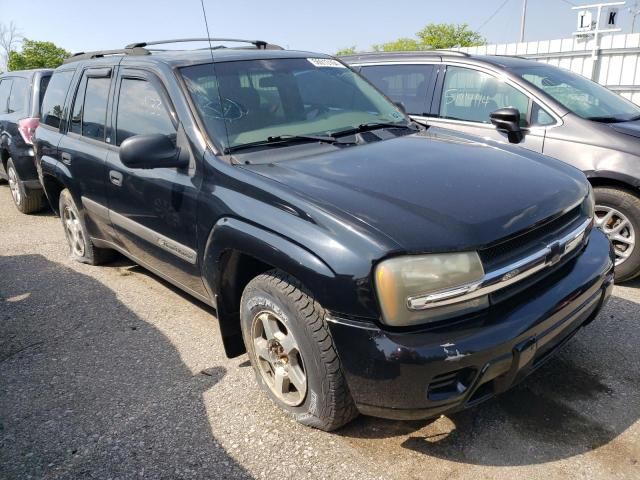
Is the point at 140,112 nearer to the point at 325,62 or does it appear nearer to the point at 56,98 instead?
the point at 325,62

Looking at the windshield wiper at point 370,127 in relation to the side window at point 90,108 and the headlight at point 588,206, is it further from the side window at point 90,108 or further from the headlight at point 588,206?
the side window at point 90,108

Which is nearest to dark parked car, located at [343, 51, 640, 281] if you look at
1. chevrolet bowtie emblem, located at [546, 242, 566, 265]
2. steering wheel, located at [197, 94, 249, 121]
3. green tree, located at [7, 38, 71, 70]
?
chevrolet bowtie emblem, located at [546, 242, 566, 265]

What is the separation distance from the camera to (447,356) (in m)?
1.92

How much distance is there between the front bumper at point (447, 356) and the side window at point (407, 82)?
10.5ft

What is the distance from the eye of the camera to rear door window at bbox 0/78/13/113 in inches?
286

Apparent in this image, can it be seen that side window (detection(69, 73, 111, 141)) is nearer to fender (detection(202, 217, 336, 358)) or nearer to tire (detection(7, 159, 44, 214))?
fender (detection(202, 217, 336, 358))

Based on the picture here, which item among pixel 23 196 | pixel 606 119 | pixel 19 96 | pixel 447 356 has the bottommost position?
pixel 23 196

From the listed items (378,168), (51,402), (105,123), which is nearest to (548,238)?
(378,168)

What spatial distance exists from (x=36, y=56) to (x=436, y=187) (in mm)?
29316

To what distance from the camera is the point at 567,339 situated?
244cm

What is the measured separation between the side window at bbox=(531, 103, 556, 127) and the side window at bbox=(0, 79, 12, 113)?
6.83 metres

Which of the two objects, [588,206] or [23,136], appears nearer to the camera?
[588,206]

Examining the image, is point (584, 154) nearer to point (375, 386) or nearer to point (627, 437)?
point (627, 437)

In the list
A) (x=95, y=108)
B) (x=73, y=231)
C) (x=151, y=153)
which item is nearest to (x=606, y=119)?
Result: (x=151, y=153)
